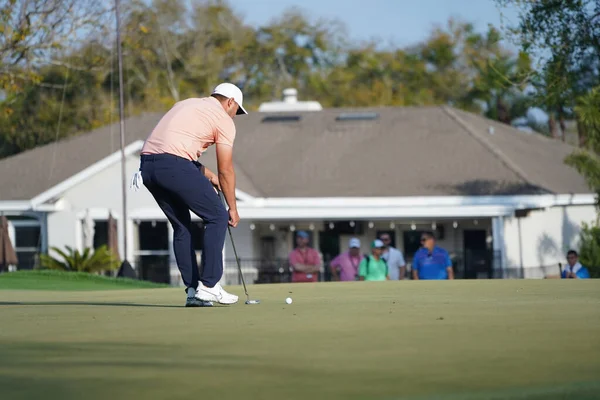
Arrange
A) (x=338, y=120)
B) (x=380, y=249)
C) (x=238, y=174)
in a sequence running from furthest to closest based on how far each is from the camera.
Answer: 1. (x=338, y=120)
2. (x=238, y=174)
3. (x=380, y=249)

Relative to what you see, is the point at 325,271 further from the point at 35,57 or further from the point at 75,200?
the point at 35,57

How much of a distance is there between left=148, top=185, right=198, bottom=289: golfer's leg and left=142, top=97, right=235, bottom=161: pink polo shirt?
1.06ft

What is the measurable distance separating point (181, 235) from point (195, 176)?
49 cm

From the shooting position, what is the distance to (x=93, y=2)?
32.2 meters

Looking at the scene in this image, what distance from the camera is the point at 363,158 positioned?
3266cm

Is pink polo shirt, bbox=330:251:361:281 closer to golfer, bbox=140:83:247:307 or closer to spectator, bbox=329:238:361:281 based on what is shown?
spectator, bbox=329:238:361:281

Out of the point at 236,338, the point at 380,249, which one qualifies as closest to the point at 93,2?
the point at 380,249

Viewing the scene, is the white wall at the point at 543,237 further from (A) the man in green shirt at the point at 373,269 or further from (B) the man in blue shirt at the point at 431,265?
(A) the man in green shirt at the point at 373,269

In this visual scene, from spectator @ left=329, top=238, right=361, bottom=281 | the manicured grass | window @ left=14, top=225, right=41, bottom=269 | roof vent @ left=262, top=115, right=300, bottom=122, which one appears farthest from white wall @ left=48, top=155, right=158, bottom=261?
the manicured grass

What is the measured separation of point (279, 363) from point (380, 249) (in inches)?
559

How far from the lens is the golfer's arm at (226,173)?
8.16 meters

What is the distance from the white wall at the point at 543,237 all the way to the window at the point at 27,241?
1297cm

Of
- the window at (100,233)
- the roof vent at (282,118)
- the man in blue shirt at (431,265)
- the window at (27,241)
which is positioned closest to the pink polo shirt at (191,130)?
the man in blue shirt at (431,265)

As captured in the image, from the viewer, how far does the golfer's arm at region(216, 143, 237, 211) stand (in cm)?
816
